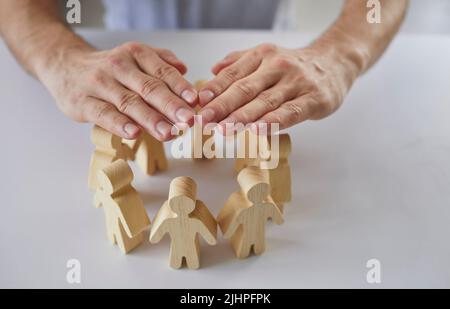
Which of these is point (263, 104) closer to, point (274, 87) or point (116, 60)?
point (274, 87)

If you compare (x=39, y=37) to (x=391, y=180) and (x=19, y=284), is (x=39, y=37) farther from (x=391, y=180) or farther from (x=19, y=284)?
(x=391, y=180)

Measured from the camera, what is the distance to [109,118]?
0.74 meters

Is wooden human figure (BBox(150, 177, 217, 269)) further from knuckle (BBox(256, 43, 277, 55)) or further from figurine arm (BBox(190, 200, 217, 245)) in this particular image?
knuckle (BBox(256, 43, 277, 55))

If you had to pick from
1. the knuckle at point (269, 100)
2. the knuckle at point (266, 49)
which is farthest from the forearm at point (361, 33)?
the knuckle at point (269, 100)

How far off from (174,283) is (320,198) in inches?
11.1

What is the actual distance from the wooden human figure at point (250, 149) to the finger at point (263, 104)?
0.04 meters

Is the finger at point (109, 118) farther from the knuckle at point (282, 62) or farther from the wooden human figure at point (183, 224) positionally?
the knuckle at point (282, 62)

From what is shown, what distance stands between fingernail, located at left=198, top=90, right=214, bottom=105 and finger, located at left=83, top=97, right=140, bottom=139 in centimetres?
11

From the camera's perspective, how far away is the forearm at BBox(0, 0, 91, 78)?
36.3 inches

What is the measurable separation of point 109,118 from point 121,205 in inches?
6.0

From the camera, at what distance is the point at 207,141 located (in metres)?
0.85

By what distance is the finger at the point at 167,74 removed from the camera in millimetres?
760

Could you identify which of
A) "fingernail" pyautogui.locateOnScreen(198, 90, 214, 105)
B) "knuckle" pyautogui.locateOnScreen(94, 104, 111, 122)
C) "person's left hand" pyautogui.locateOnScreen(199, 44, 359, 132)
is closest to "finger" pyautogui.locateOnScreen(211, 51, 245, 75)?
"person's left hand" pyautogui.locateOnScreen(199, 44, 359, 132)

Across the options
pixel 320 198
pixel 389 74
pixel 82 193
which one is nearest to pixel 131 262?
pixel 82 193
